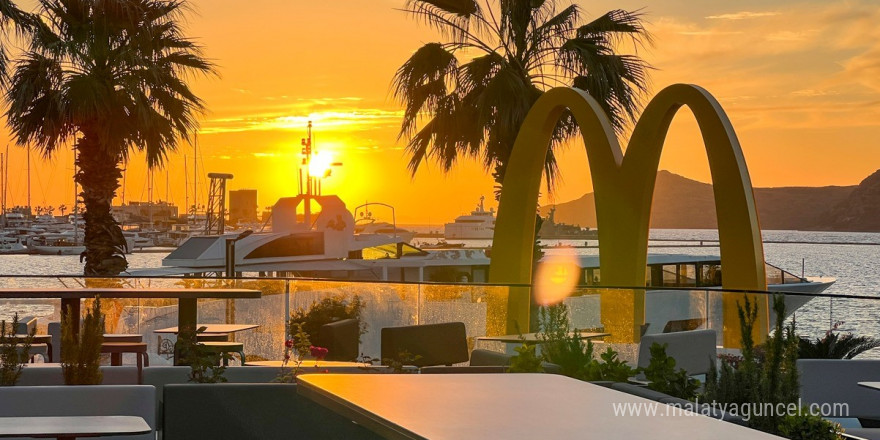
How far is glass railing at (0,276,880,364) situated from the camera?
9484 millimetres

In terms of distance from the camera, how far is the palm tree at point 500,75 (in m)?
17.1

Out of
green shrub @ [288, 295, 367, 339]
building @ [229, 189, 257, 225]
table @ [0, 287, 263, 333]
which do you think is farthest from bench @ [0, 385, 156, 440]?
building @ [229, 189, 257, 225]

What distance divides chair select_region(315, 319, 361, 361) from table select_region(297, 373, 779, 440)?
289 inches

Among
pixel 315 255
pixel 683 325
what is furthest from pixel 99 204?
pixel 315 255

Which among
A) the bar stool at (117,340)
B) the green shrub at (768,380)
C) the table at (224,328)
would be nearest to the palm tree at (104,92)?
the table at (224,328)

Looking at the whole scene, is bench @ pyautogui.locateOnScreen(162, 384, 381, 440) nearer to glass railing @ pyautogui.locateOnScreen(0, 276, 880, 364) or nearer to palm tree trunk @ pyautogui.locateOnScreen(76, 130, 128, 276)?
glass railing @ pyautogui.locateOnScreen(0, 276, 880, 364)

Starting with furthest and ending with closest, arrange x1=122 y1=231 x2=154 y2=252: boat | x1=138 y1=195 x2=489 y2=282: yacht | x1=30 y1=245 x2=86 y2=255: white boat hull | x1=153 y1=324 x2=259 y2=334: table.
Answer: x1=30 y1=245 x2=86 y2=255: white boat hull → x1=122 y1=231 x2=154 y2=252: boat → x1=138 y1=195 x2=489 y2=282: yacht → x1=153 y1=324 x2=259 y2=334: table

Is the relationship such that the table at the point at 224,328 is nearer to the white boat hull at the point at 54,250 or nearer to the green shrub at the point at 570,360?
the green shrub at the point at 570,360

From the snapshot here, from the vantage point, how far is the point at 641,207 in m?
13.2

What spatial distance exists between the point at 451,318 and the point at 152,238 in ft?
357

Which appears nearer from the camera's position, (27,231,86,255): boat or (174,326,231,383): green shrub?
(174,326,231,383): green shrub

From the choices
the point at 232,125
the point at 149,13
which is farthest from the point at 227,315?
the point at 232,125

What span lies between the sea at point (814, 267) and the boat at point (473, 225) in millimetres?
4834

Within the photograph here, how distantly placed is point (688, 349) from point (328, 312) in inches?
162
